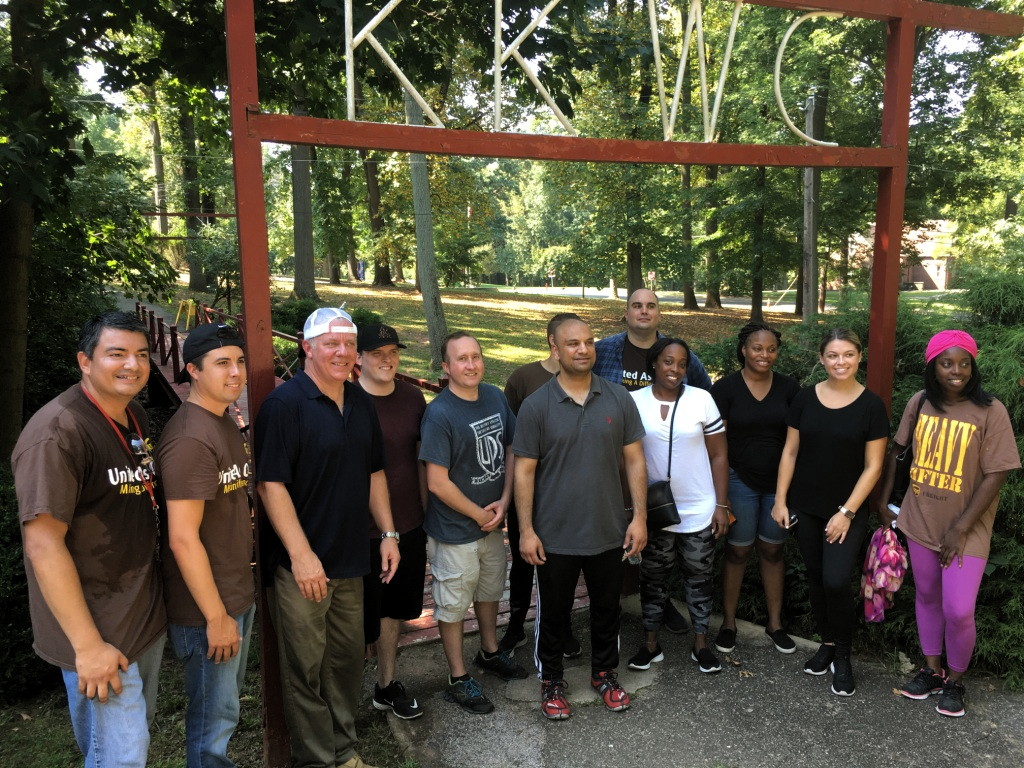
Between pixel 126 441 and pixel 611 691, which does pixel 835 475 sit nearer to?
pixel 611 691

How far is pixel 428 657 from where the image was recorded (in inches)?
159

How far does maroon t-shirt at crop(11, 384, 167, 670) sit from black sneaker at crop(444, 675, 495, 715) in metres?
1.61

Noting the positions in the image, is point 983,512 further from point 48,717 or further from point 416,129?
point 48,717

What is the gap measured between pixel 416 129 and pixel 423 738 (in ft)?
8.87

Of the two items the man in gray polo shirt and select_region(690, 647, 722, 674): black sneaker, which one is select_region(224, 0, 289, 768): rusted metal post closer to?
the man in gray polo shirt

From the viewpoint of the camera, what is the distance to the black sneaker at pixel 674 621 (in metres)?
4.25

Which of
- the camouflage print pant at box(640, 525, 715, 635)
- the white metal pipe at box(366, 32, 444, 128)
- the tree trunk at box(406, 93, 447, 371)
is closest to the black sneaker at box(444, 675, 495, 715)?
the camouflage print pant at box(640, 525, 715, 635)

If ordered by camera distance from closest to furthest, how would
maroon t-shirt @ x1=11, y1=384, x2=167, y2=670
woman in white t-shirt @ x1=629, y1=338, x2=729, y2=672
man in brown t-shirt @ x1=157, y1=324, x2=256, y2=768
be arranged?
1. maroon t-shirt @ x1=11, y1=384, x2=167, y2=670
2. man in brown t-shirt @ x1=157, y1=324, x2=256, y2=768
3. woman in white t-shirt @ x1=629, y1=338, x2=729, y2=672

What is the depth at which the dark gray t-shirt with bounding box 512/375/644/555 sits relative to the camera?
131 inches

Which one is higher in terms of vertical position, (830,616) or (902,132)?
(902,132)

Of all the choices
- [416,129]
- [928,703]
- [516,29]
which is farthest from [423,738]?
[516,29]

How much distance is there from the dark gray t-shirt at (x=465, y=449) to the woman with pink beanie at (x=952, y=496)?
1999 mm

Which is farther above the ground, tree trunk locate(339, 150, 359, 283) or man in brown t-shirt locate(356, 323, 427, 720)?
tree trunk locate(339, 150, 359, 283)

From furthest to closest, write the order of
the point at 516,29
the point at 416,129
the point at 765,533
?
the point at 516,29, the point at 765,533, the point at 416,129
